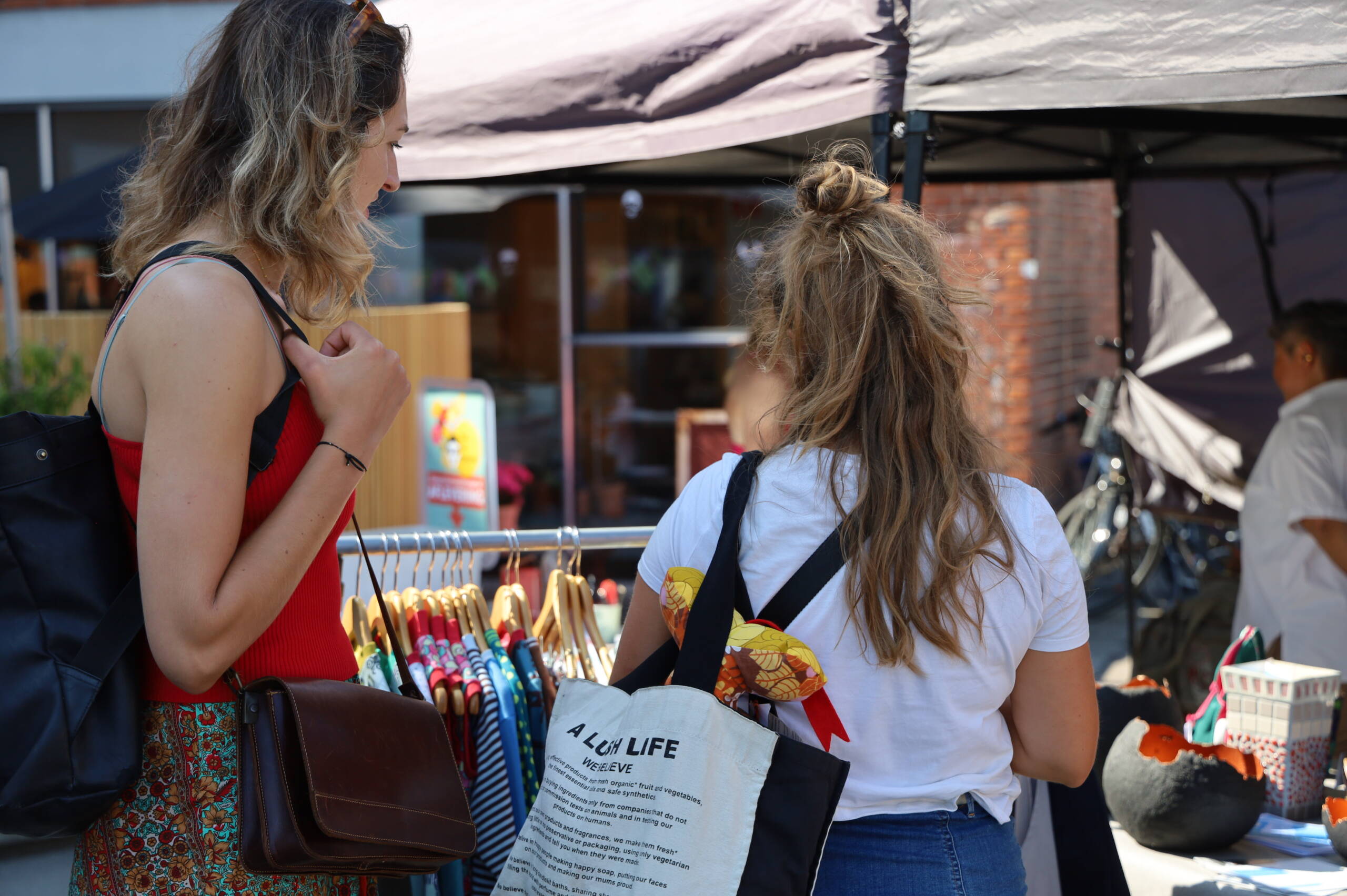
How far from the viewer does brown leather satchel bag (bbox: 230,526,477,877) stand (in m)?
1.28

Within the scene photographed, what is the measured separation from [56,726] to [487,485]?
11.2 ft

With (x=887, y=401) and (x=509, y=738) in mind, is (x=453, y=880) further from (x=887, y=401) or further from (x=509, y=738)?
(x=887, y=401)

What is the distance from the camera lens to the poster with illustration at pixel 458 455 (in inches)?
184

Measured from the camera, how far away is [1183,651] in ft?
15.8

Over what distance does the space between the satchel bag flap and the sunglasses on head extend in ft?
2.62

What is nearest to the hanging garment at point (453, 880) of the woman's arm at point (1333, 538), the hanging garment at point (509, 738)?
the hanging garment at point (509, 738)

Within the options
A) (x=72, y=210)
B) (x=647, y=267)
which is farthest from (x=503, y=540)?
(x=647, y=267)

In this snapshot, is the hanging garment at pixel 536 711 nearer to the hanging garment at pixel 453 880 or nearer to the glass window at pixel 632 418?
the hanging garment at pixel 453 880

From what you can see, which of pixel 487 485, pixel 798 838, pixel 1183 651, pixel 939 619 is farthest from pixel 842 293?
pixel 1183 651

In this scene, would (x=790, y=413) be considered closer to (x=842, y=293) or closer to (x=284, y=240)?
(x=842, y=293)

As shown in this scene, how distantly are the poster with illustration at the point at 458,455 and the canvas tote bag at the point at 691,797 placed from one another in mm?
3231

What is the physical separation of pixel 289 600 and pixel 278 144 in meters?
0.55

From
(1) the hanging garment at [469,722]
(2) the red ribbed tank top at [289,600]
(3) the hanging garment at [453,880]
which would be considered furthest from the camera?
(1) the hanging garment at [469,722]

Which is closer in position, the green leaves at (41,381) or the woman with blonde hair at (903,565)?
the woman with blonde hair at (903,565)
